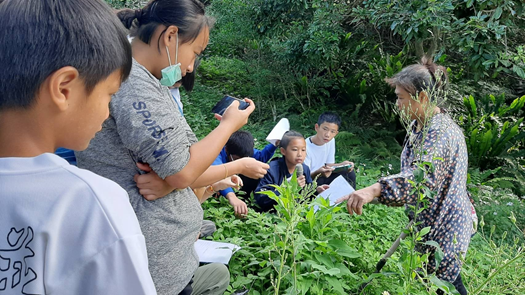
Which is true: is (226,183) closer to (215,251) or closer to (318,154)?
(215,251)

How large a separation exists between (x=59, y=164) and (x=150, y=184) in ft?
2.36

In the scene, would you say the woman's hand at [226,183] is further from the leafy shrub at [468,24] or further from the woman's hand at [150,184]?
the leafy shrub at [468,24]

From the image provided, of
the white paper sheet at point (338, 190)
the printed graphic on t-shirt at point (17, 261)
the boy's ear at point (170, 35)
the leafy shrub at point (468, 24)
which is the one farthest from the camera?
the leafy shrub at point (468, 24)

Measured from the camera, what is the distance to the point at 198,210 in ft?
5.19

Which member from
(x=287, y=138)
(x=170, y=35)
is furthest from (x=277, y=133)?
(x=170, y=35)

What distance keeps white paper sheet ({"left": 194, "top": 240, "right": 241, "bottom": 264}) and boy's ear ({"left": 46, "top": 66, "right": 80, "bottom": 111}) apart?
1340mm

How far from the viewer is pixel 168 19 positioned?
5.09 ft

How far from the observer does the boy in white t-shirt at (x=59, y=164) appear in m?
0.64

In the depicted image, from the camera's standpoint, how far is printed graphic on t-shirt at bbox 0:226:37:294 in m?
0.63

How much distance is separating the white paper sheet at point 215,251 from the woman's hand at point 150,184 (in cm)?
64

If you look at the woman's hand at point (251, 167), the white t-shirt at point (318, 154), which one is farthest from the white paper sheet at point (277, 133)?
the woman's hand at point (251, 167)

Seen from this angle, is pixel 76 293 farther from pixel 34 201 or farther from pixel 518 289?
pixel 518 289

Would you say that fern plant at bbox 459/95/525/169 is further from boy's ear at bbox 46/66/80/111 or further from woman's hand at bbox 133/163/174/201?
boy's ear at bbox 46/66/80/111

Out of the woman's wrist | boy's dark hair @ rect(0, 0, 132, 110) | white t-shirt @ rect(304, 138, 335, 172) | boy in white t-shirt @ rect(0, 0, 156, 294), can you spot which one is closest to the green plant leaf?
the woman's wrist
